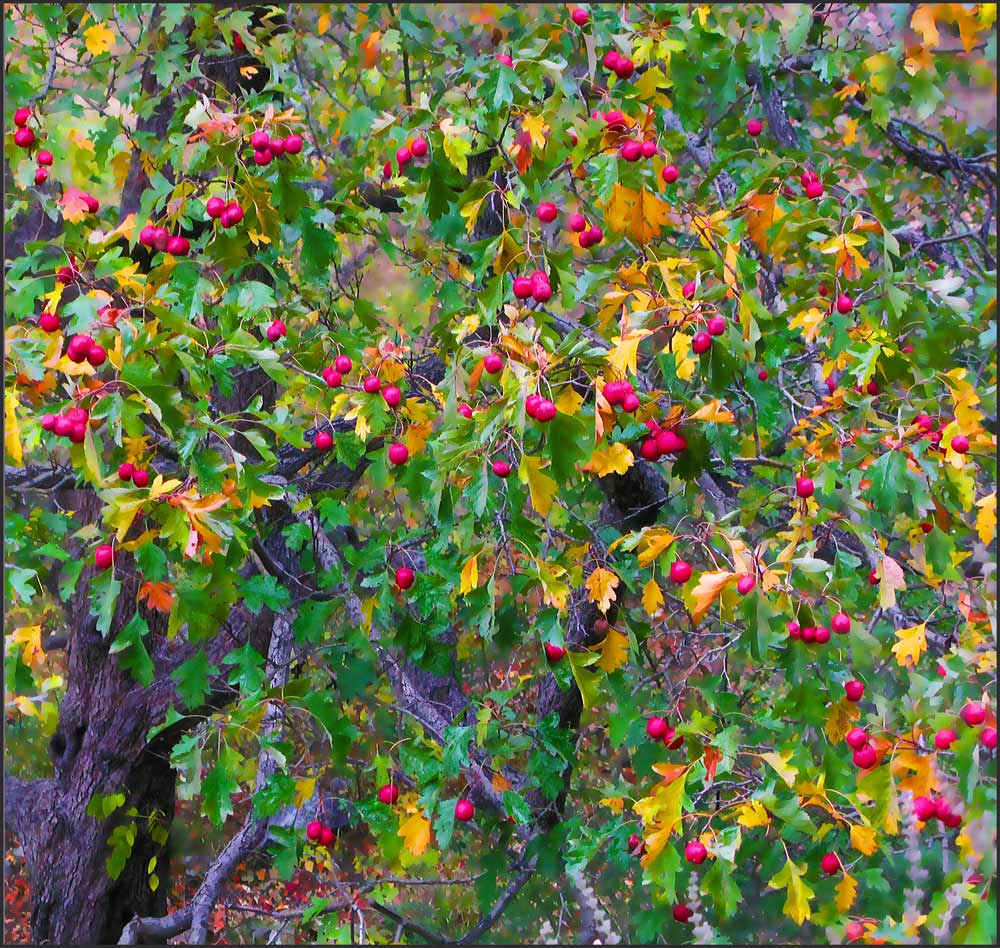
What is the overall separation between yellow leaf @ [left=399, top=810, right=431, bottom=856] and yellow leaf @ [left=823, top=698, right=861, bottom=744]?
100 cm

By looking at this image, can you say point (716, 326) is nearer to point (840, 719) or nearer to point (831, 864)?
point (840, 719)

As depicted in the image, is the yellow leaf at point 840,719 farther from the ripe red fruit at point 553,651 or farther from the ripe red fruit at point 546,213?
the ripe red fruit at point 546,213

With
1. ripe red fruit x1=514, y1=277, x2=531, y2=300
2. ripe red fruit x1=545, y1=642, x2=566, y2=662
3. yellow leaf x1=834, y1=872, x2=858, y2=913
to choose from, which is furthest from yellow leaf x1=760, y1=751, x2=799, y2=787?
ripe red fruit x1=514, y1=277, x2=531, y2=300

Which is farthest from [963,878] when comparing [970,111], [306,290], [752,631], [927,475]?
[970,111]

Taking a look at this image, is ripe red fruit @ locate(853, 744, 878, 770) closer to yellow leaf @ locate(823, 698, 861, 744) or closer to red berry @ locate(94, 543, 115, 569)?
yellow leaf @ locate(823, 698, 861, 744)

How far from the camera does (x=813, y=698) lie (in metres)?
2.40

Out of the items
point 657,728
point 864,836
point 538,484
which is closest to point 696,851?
point 864,836

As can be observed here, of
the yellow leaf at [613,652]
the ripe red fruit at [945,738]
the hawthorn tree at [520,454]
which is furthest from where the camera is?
the yellow leaf at [613,652]

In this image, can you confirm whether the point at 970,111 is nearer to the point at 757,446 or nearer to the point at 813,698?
the point at 757,446

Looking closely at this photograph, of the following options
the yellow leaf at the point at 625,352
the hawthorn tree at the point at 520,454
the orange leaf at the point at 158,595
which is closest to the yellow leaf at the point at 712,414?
the hawthorn tree at the point at 520,454

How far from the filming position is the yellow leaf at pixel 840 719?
8.04 feet

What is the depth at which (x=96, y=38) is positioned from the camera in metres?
3.52

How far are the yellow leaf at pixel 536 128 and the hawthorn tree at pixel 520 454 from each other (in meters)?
0.01

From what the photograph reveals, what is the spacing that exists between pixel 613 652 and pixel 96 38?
2697mm
